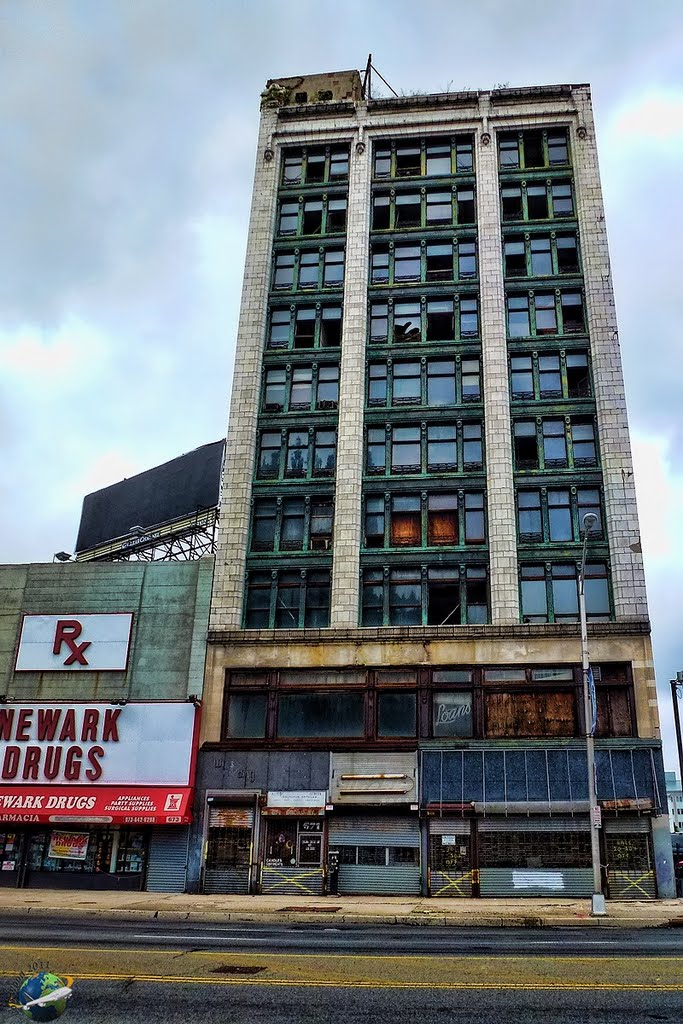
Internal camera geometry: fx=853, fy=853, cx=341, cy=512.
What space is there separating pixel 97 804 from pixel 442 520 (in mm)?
19060

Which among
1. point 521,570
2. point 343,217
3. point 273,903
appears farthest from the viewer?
point 343,217

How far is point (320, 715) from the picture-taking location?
35.6 m

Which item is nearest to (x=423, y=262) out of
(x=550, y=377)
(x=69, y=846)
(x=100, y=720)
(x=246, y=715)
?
(x=550, y=377)

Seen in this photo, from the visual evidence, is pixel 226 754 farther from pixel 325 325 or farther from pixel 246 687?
pixel 325 325

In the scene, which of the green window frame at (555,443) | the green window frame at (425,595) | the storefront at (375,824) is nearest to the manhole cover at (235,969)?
the storefront at (375,824)

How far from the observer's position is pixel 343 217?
46938 mm

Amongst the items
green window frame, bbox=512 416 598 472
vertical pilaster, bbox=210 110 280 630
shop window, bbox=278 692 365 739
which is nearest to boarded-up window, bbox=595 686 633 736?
shop window, bbox=278 692 365 739

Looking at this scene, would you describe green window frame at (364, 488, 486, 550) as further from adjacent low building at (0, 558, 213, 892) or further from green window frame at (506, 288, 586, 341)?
green window frame at (506, 288, 586, 341)

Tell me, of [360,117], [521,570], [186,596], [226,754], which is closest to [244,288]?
[360,117]

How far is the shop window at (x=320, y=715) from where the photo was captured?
116ft

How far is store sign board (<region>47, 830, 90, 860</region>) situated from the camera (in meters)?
34.4

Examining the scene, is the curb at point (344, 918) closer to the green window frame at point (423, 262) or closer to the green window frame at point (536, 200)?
the green window frame at point (423, 262)

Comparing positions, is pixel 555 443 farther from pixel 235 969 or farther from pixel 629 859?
pixel 235 969

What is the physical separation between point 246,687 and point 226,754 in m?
2.91
